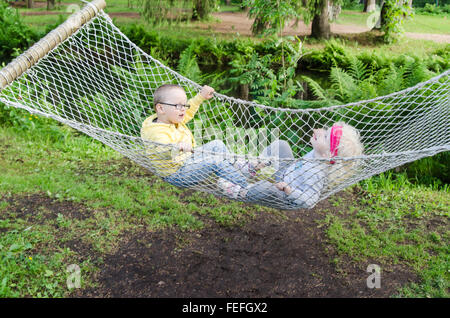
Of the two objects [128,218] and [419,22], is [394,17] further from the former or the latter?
[128,218]

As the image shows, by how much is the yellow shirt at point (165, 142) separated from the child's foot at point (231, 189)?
0.21 meters

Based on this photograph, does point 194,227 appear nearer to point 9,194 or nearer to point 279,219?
point 279,219

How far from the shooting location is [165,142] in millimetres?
2027

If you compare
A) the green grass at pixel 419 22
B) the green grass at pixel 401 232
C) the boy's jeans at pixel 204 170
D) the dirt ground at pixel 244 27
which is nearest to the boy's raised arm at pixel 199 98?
the boy's jeans at pixel 204 170

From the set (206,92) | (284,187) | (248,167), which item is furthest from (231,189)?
(206,92)

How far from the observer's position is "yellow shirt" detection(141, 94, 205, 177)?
186 centimetres

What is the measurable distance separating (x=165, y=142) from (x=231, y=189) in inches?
16.2

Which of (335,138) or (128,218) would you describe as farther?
(128,218)

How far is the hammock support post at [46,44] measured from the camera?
1.92 m

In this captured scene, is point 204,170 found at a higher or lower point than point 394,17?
lower

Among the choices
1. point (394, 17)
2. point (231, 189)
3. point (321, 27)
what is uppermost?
point (394, 17)

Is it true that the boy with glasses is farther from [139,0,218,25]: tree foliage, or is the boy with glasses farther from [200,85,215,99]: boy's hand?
[139,0,218,25]: tree foliage

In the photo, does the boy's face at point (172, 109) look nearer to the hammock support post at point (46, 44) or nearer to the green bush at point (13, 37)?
the hammock support post at point (46, 44)

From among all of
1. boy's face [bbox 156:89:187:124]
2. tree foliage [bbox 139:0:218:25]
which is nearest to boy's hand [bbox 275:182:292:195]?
boy's face [bbox 156:89:187:124]
